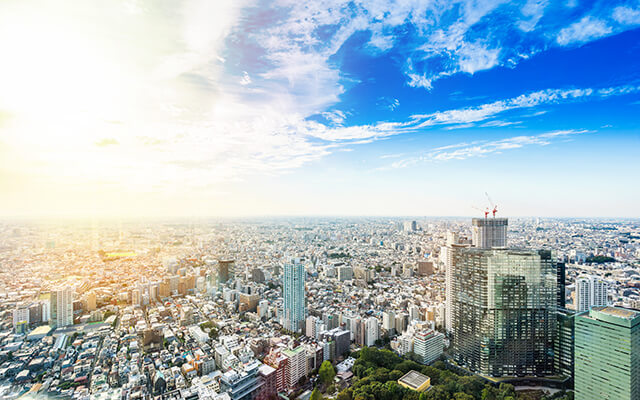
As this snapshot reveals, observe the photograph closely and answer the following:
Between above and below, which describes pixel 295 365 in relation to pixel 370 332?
above

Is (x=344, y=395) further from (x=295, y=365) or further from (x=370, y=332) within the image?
(x=370, y=332)

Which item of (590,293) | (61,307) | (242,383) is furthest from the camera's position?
(590,293)

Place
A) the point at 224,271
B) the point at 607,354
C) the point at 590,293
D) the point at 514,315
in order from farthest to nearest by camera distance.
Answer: the point at 224,271 → the point at 590,293 → the point at 514,315 → the point at 607,354

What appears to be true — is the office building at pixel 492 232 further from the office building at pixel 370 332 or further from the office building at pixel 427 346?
the office building at pixel 370 332

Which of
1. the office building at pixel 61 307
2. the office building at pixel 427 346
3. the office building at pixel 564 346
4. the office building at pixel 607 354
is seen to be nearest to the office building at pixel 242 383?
the office building at pixel 427 346

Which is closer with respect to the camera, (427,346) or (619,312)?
(619,312)

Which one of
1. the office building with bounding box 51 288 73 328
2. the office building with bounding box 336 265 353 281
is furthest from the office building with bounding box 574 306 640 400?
the office building with bounding box 51 288 73 328

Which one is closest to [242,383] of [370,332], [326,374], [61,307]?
[326,374]
